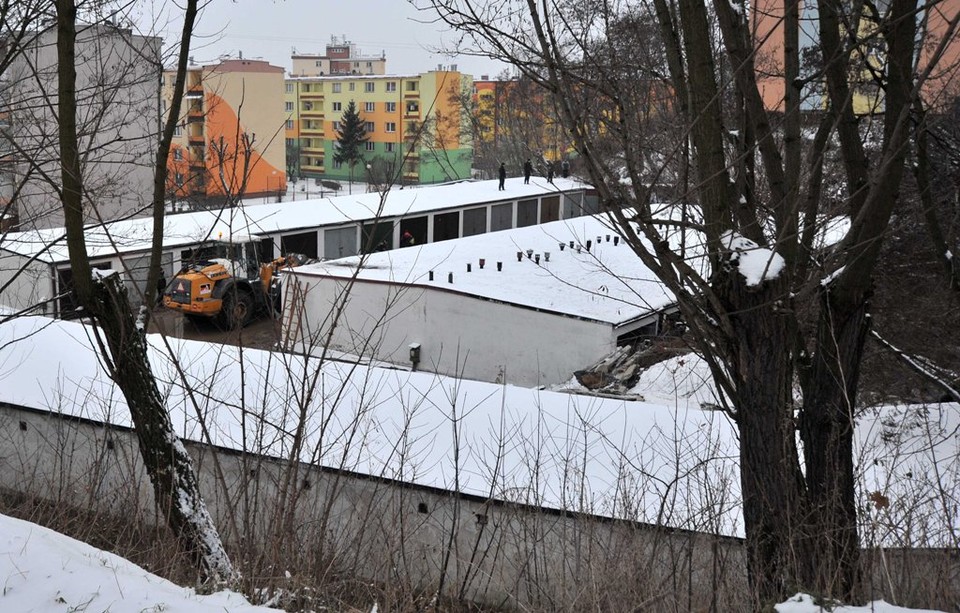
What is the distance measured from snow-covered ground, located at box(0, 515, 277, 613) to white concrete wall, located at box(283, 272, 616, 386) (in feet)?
33.6

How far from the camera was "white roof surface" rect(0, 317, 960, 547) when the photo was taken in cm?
712

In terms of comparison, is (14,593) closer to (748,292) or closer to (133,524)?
(133,524)

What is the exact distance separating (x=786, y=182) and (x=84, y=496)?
249 inches

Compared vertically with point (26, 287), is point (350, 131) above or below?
above

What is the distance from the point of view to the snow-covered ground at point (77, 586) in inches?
158

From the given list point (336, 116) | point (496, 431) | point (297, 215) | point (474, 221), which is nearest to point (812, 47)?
point (496, 431)

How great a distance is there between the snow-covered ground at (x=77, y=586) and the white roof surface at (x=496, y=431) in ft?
5.01

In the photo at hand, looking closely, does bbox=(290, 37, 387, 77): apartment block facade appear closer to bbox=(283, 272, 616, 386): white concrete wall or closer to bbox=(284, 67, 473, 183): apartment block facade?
bbox=(284, 67, 473, 183): apartment block facade

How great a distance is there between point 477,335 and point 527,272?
2.81 m

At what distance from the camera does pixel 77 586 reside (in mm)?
4164

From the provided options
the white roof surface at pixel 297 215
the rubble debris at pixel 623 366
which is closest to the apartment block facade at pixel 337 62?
the white roof surface at pixel 297 215

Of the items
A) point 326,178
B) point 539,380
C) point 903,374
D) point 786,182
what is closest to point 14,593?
point 786,182

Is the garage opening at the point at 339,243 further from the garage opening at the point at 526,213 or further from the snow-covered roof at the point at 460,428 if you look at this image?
the snow-covered roof at the point at 460,428

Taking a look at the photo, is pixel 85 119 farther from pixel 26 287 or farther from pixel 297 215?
pixel 297 215
